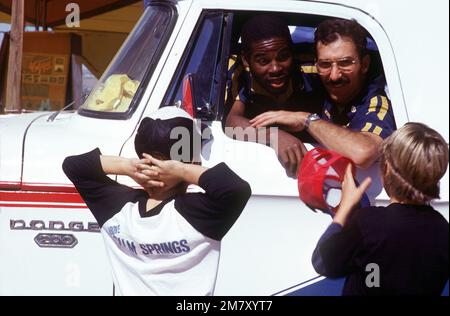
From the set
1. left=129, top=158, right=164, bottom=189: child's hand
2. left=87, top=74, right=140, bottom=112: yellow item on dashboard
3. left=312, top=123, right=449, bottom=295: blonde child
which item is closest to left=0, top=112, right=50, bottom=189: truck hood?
left=87, top=74, right=140, bottom=112: yellow item on dashboard

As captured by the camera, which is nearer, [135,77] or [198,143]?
[198,143]

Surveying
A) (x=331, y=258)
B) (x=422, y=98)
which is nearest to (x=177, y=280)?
(x=331, y=258)

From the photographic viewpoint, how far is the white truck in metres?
2.92

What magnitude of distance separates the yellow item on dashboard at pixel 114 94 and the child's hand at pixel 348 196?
1.03 metres

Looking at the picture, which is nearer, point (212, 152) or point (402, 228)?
point (402, 228)

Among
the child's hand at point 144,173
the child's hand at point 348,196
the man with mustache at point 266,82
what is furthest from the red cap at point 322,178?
the child's hand at point 144,173

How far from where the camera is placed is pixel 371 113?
3.11m

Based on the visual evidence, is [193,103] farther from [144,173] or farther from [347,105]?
[347,105]

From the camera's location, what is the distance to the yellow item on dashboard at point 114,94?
128 inches

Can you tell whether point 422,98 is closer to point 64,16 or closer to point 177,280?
point 177,280

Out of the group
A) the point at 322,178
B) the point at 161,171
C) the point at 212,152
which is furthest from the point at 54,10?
the point at 322,178

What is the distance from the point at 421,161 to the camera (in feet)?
8.71

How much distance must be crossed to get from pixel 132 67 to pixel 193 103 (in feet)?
1.48

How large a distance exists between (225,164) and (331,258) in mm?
568
